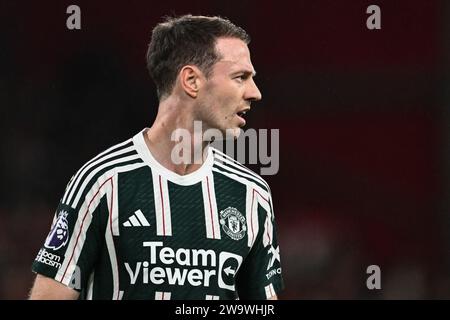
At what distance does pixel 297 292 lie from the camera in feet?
21.1

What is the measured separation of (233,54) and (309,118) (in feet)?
11.8

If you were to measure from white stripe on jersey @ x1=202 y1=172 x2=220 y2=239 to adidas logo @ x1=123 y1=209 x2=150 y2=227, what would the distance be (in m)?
0.23

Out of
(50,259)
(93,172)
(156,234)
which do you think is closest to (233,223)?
(156,234)

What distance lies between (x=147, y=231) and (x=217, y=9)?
11.6ft

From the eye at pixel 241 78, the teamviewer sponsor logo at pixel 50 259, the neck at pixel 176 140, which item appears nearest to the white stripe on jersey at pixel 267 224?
the neck at pixel 176 140

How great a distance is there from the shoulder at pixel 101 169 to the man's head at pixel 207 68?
0.89ft

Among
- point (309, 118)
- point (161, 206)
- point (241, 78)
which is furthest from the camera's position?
point (309, 118)

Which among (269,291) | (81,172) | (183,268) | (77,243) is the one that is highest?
(81,172)

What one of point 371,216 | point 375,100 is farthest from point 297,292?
point 375,100

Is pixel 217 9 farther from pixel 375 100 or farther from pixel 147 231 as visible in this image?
pixel 147 231

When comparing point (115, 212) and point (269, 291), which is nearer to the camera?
point (115, 212)

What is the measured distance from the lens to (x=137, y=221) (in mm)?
3246

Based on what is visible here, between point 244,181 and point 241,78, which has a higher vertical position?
point 241,78

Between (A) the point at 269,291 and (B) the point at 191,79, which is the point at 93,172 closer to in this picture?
(B) the point at 191,79
